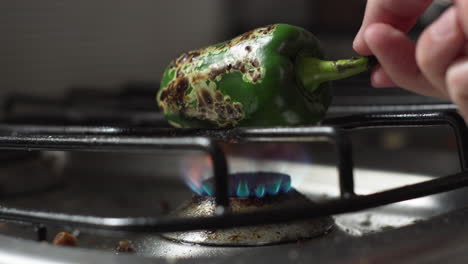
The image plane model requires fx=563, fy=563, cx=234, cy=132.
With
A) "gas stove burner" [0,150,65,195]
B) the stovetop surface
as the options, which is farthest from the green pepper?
"gas stove burner" [0,150,65,195]

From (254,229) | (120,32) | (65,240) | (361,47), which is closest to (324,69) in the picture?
(361,47)

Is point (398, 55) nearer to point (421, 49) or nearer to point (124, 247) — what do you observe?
point (421, 49)

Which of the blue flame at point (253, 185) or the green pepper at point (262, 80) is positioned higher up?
the green pepper at point (262, 80)

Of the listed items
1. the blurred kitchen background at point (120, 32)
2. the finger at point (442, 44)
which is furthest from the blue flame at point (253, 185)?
the blurred kitchen background at point (120, 32)

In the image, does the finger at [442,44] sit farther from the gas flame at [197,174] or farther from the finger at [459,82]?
the gas flame at [197,174]

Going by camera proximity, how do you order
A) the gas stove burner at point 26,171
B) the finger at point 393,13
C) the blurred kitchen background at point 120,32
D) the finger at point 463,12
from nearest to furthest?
the finger at point 463,12, the finger at point 393,13, the gas stove burner at point 26,171, the blurred kitchen background at point 120,32

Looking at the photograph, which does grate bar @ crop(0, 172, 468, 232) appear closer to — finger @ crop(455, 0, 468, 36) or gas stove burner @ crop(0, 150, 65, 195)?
finger @ crop(455, 0, 468, 36)

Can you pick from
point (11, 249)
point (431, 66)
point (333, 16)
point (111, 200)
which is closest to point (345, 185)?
point (431, 66)

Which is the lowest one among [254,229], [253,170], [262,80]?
[253,170]
